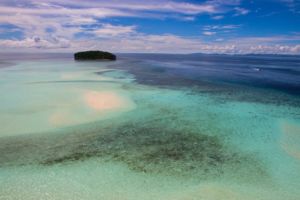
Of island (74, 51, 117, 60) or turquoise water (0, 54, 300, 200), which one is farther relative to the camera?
island (74, 51, 117, 60)

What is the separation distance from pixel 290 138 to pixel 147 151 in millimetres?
8566

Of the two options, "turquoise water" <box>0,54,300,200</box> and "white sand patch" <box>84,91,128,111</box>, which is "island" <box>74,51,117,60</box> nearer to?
"white sand patch" <box>84,91,128,111</box>

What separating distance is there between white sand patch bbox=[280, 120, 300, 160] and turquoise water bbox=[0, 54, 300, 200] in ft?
0.16

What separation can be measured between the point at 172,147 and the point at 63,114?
30.1 feet

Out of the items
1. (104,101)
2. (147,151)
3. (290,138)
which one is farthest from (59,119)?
(290,138)

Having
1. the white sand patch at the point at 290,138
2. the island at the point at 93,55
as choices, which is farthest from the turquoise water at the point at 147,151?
the island at the point at 93,55

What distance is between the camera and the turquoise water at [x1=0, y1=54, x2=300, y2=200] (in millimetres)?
9344

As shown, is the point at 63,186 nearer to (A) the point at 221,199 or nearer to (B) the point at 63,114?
(A) the point at 221,199

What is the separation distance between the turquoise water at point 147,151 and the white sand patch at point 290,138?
5cm

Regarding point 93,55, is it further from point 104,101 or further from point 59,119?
point 59,119

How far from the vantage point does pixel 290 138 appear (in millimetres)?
14805

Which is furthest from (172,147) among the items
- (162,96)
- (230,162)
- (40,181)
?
(162,96)

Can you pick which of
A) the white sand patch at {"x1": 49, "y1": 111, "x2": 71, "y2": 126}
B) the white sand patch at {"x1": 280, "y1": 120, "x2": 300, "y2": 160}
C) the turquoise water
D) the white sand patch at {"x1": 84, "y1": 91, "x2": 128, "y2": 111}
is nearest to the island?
the white sand patch at {"x1": 84, "y1": 91, "x2": 128, "y2": 111}

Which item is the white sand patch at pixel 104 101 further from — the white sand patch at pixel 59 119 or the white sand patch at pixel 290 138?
the white sand patch at pixel 290 138
